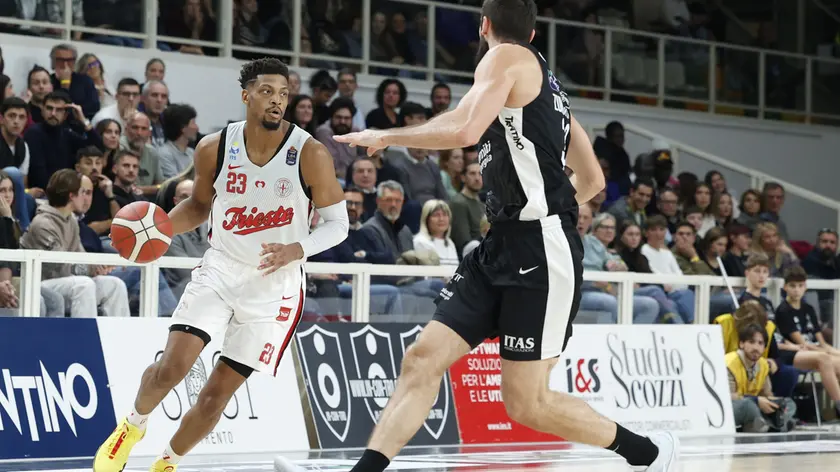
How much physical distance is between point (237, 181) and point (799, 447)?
5949 mm

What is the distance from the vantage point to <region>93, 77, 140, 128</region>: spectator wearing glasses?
501 inches

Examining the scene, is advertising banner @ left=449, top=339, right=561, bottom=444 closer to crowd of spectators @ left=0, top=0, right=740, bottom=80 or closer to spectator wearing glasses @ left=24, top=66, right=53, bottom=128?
spectator wearing glasses @ left=24, top=66, right=53, bottom=128

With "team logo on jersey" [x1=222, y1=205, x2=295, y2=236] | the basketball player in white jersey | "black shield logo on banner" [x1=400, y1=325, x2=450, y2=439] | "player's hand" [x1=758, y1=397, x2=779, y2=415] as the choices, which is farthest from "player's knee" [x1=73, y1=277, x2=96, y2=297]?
"player's hand" [x1=758, y1=397, x2=779, y2=415]

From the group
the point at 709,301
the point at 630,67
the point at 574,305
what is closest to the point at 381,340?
the point at 709,301

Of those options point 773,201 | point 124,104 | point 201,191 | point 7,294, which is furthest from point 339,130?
point 201,191

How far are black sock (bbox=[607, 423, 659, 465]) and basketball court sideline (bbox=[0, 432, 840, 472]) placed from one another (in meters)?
1.88

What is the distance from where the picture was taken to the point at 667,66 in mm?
20703

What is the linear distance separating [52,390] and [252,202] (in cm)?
305

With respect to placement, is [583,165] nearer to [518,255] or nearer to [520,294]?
[518,255]

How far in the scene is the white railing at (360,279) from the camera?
9148 millimetres

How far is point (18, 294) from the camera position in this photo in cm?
914

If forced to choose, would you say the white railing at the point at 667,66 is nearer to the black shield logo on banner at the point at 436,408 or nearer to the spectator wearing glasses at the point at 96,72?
the spectator wearing glasses at the point at 96,72

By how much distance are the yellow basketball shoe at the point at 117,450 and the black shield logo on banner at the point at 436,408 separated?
4632 mm

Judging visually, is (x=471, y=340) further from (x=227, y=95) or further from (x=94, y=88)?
(x=227, y=95)
